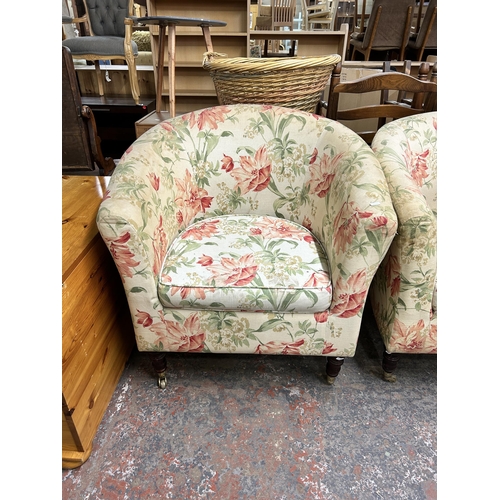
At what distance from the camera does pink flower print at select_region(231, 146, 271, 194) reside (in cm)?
131

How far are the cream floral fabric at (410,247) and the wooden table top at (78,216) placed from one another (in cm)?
85

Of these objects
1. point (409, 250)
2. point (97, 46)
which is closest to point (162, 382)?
point (409, 250)

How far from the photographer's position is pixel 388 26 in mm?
3439

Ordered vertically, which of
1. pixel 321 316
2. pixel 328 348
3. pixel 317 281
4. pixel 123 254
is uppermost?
pixel 123 254

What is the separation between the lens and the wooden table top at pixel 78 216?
3.05ft

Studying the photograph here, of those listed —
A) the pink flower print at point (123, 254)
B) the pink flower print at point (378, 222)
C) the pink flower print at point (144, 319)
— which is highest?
the pink flower print at point (378, 222)

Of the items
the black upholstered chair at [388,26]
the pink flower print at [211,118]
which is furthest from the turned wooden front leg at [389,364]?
the black upholstered chair at [388,26]

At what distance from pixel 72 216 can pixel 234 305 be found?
55cm

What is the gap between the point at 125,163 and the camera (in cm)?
108

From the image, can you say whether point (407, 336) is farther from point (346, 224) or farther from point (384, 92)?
point (384, 92)

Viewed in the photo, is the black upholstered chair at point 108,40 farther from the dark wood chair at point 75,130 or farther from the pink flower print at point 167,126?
the pink flower print at point 167,126

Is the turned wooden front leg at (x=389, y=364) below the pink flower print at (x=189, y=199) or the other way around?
below

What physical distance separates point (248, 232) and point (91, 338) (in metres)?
0.57

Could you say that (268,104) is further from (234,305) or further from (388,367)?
(388,367)
